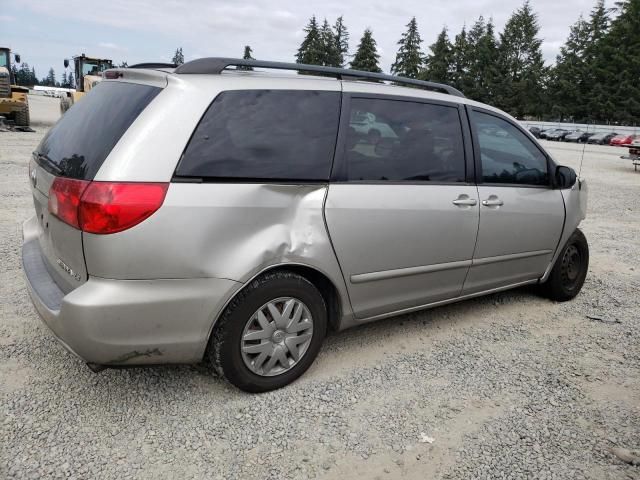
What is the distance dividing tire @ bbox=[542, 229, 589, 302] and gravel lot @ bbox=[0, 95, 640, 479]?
0.54m

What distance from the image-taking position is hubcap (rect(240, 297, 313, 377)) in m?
2.76

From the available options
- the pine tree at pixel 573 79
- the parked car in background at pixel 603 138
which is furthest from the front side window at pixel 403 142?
the pine tree at pixel 573 79

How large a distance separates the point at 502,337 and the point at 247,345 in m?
2.06

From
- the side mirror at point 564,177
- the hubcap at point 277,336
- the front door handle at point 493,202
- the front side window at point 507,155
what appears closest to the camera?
the hubcap at point 277,336

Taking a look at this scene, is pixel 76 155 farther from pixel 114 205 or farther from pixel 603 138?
pixel 603 138

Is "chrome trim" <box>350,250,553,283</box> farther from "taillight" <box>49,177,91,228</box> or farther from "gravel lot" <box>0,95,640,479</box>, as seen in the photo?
"taillight" <box>49,177,91,228</box>

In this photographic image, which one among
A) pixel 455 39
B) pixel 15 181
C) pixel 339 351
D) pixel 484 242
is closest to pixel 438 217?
pixel 484 242

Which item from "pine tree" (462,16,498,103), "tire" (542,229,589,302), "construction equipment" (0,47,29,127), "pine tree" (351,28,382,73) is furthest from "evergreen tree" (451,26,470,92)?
"tire" (542,229,589,302)

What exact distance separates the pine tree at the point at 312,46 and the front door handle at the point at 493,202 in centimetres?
7588

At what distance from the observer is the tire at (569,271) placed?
4535 millimetres

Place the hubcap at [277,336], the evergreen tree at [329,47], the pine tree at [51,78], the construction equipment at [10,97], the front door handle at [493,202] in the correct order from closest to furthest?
the hubcap at [277,336]
the front door handle at [493,202]
the construction equipment at [10,97]
the evergreen tree at [329,47]
the pine tree at [51,78]

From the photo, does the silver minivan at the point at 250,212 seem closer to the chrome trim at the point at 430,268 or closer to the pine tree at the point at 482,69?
the chrome trim at the point at 430,268

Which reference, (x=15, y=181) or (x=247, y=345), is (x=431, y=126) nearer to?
→ (x=247, y=345)

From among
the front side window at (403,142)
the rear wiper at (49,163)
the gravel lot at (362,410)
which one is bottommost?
the gravel lot at (362,410)
